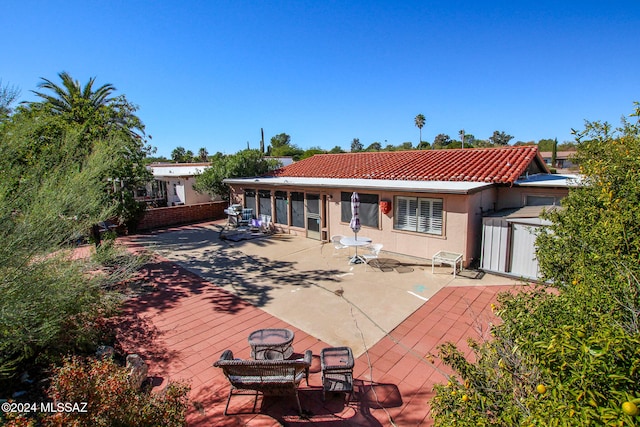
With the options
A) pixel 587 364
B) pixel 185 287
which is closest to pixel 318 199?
pixel 185 287

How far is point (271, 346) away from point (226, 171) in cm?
1614

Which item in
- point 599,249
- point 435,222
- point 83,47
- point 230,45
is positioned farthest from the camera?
point 230,45

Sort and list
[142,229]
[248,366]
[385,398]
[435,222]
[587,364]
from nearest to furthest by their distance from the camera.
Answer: [587,364] → [248,366] → [385,398] → [435,222] → [142,229]

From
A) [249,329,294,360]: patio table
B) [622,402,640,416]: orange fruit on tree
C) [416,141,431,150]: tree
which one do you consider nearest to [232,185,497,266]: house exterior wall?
[249,329,294,360]: patio table

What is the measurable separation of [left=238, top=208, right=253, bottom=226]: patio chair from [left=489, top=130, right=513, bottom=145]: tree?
7799 cm

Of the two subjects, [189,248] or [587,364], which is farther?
[189,248]

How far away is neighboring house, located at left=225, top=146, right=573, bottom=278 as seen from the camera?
10062 mm

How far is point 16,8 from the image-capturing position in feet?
21.9

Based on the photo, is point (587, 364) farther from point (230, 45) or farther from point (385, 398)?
point (230, 45)

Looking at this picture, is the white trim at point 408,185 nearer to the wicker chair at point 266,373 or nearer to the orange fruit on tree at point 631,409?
the wicker chair at point 266,373

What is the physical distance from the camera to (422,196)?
1063 centimetres

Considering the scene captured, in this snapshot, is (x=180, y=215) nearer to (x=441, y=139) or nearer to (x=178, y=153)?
(x=441, y=139)

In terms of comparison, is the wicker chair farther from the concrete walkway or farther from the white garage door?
the white garage door

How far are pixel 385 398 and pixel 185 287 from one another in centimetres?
651
